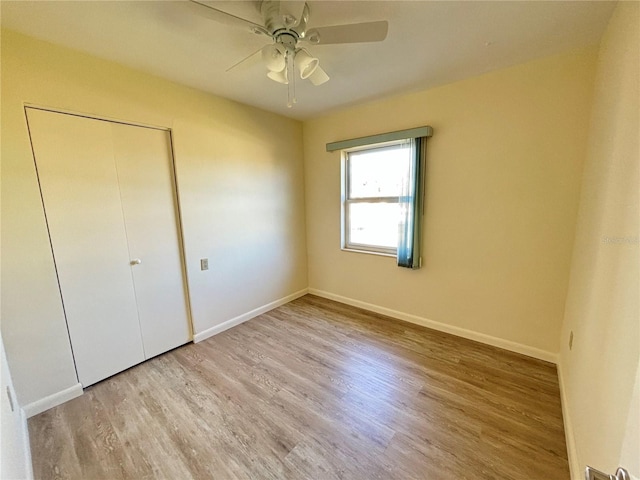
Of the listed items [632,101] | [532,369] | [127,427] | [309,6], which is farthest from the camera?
[532,369]

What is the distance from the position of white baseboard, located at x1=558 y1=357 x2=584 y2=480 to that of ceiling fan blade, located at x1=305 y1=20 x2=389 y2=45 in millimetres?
2390

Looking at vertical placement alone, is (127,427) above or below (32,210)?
below

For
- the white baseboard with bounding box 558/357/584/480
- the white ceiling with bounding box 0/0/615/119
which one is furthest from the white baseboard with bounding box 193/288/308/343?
→ the white baseboard with bounding box 558/357/584/480

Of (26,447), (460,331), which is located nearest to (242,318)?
(26,447)

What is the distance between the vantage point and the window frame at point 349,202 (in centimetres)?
301

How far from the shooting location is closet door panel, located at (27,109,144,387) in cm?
177

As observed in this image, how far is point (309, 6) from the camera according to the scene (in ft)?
4.70

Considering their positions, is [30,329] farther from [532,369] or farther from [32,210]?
[532,369]

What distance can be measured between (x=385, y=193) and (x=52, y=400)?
3384mm

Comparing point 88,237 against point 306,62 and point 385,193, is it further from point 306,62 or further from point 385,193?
point 385,193

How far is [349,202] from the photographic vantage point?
3.35 m

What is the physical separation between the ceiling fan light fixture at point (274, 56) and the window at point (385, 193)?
5.01 ft

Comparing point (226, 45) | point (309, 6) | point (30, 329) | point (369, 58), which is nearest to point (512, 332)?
point (369, 58)

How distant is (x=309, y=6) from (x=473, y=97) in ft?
5.42
